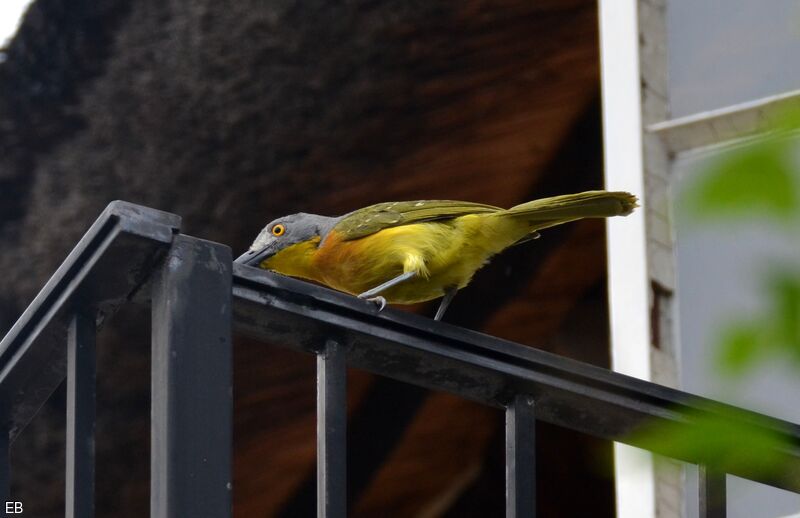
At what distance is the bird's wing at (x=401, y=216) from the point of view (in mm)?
3443

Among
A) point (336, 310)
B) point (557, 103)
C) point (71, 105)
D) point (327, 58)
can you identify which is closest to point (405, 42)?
point (327, 58)

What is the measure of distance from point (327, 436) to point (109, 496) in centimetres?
376

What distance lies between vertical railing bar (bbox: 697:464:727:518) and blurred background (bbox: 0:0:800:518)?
285cm

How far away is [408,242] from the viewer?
3.33 m

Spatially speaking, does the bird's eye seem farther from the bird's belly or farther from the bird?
the bird's belly

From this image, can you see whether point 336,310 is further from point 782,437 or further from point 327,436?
point 782,437

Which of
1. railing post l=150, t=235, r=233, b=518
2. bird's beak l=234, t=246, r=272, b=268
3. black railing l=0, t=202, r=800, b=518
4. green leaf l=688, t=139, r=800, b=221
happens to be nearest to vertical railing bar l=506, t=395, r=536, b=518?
black railing l=0, t=202, r=800, b=518

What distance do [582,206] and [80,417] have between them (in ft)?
5.92

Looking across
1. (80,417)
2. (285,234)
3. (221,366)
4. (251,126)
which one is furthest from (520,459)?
(251,126)

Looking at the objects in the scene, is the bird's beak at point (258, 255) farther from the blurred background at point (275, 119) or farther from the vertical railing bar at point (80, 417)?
the vertical railing bar at point (80, 417)

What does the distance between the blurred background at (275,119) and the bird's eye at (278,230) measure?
1.44 meters

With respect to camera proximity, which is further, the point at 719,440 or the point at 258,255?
the point at 258,255

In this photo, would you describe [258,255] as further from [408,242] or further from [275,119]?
[275,119]

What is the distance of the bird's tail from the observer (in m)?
3.18
